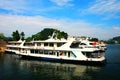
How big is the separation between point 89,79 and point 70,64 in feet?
46.6

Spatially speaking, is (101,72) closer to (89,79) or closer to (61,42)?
(89,79)

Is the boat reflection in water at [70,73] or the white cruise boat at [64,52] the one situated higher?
the white cruise boat at [64,52]

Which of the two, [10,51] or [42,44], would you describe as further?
[10,51]

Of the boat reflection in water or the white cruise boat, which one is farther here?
the white cruise boat

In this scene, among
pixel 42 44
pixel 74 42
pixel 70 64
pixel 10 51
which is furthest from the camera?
pixel 10 51

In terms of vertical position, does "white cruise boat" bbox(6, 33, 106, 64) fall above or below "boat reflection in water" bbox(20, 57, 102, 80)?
above

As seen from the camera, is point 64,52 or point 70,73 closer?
point 70,73

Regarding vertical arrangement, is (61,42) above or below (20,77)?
above

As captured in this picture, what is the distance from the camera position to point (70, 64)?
160ft

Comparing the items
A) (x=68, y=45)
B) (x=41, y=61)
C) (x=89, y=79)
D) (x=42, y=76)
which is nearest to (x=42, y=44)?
(x=41, y=61)

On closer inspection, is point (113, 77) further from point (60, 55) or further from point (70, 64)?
point (60, 55)

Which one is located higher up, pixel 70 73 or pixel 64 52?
pixel 64 52

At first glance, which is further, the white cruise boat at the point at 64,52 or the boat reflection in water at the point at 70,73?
the white cruise boat at the point at 64,52

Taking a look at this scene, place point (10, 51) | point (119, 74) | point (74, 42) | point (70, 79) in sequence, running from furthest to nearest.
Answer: point (10, 51) < point (74, 42) < point (119, 74) < point (70, 79)
